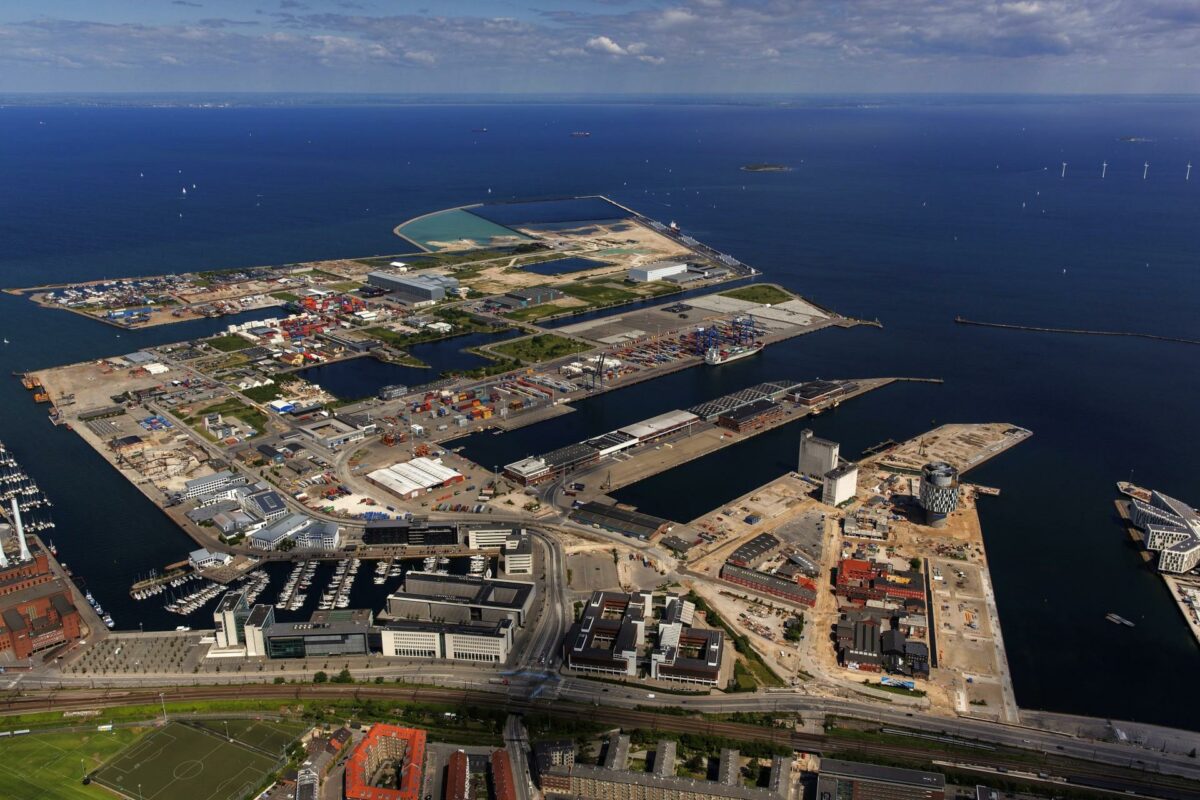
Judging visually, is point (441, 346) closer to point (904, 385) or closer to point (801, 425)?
point (801, 425)

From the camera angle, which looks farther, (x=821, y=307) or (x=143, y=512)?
(x=821, y=307)

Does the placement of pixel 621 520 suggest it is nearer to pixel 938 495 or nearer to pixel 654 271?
pixel 938 495

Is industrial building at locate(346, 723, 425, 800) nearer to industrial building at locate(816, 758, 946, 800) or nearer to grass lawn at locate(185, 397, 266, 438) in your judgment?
industrial building at locate(816, 758, 946, 800)

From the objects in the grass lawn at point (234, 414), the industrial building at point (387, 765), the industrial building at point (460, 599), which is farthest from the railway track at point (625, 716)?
the grass lawn at point (234, 414)

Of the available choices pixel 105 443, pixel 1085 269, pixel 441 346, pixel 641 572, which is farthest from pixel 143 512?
pixel 1085 269

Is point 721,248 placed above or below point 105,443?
above

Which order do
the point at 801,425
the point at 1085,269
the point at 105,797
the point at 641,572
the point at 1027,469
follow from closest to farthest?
the point at 105,797 → the point at 641,572 → the point at 1027,469 → the point at 801,425 → the point at 1085,269
